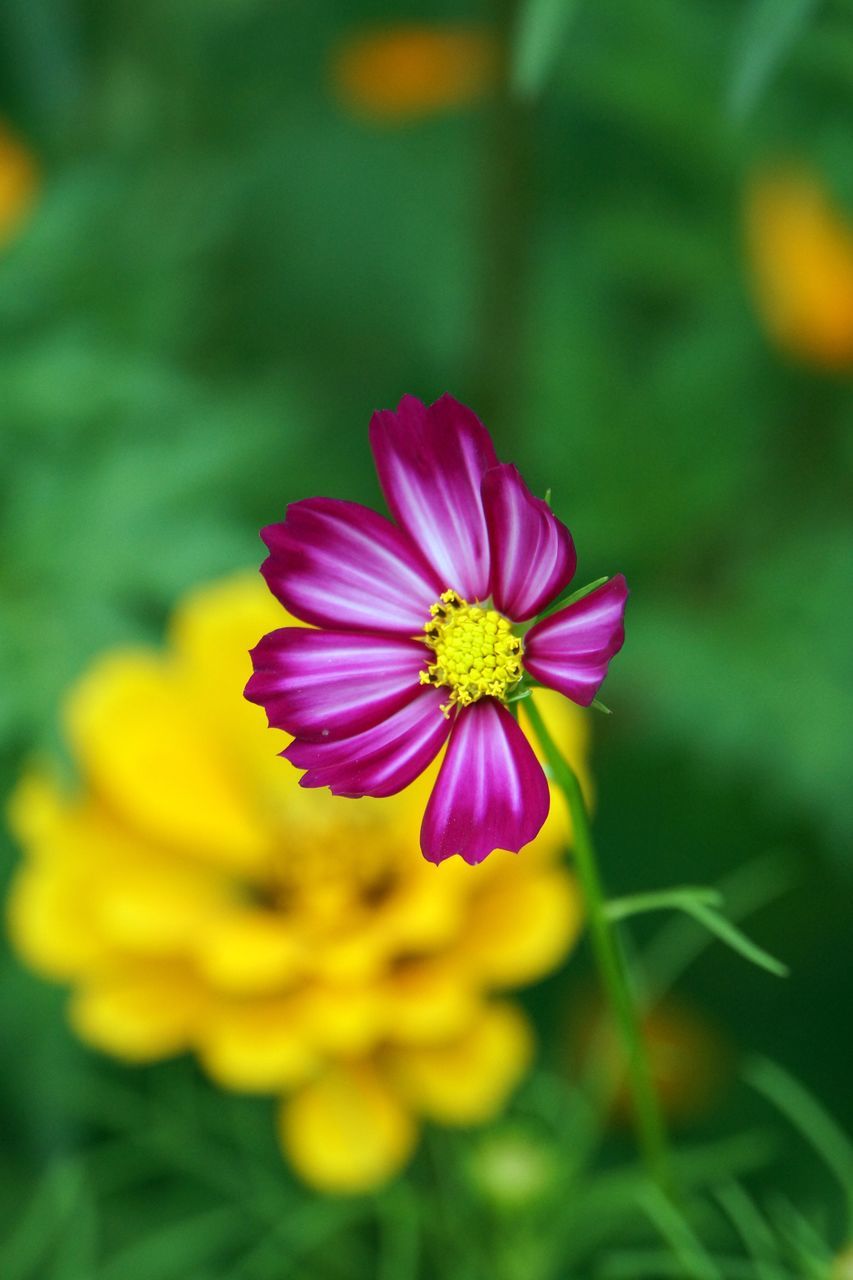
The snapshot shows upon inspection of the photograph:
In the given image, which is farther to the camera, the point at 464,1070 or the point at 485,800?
the point at 464,1070

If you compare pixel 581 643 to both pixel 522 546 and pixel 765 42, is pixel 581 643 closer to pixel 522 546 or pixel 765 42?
pixel 522 546

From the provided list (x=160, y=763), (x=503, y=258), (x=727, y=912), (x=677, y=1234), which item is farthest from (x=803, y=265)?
(x=677, y=1234)

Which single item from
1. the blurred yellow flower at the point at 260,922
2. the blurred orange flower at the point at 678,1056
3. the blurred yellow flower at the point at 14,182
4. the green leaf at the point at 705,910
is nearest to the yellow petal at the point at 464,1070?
the blurred yellow flower at the point at 260,922

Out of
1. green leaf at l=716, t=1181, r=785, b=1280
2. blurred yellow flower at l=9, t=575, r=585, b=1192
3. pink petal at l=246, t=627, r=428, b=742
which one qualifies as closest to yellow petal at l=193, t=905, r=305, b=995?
blurred yellow flower at l=9, t=575, r=585, b=1192

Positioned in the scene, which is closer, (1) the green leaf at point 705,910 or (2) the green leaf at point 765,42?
(1) the green leaf at point 705,910

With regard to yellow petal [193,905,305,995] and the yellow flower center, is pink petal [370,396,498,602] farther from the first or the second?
yellow petal [193,905,305,995]

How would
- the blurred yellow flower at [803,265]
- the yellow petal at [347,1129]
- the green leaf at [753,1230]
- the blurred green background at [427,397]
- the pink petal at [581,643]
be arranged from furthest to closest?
the blurred yellow flower at [803,265] < the blurred green background at [427,397] < the yellow petal at [347,1129] < the green leaf at [753,1230] < the pink petal at [581,643]

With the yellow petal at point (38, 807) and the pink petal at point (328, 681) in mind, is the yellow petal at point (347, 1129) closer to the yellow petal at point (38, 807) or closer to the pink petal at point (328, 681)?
the yellow petal at point (38, 807)
